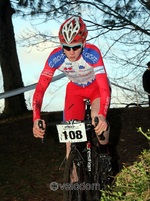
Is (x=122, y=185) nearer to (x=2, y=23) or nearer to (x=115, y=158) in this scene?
(x=115, y=158)

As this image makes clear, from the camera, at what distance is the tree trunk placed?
1548cm

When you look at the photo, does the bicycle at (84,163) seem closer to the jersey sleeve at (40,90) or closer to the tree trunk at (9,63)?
the jersey sleeve at (40,90)

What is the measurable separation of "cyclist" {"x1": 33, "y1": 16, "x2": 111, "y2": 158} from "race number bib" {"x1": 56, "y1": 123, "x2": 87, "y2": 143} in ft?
0.68

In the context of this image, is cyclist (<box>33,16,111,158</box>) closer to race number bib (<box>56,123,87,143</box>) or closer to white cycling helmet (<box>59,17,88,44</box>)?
white cycling helmet (<box>59,17,88,44</box>)

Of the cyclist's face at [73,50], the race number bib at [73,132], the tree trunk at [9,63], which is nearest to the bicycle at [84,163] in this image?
the race number bib at [73,132]

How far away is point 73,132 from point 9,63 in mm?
11024

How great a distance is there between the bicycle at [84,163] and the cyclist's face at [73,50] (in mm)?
601

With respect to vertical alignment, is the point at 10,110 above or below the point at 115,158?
above

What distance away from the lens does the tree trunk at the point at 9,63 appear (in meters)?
15.5

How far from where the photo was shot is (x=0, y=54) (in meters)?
15.7

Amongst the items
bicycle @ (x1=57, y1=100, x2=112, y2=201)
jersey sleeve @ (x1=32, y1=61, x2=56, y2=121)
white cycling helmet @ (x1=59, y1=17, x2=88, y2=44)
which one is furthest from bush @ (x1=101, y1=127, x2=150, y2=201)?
white cycling helmet @ (x1=59, y1=17, x2=88, y2=44)

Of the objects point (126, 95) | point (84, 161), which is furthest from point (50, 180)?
point (126, 95)

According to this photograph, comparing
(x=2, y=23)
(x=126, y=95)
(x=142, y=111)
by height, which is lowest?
(x=142, y=111)

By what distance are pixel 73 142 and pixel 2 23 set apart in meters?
11.1
